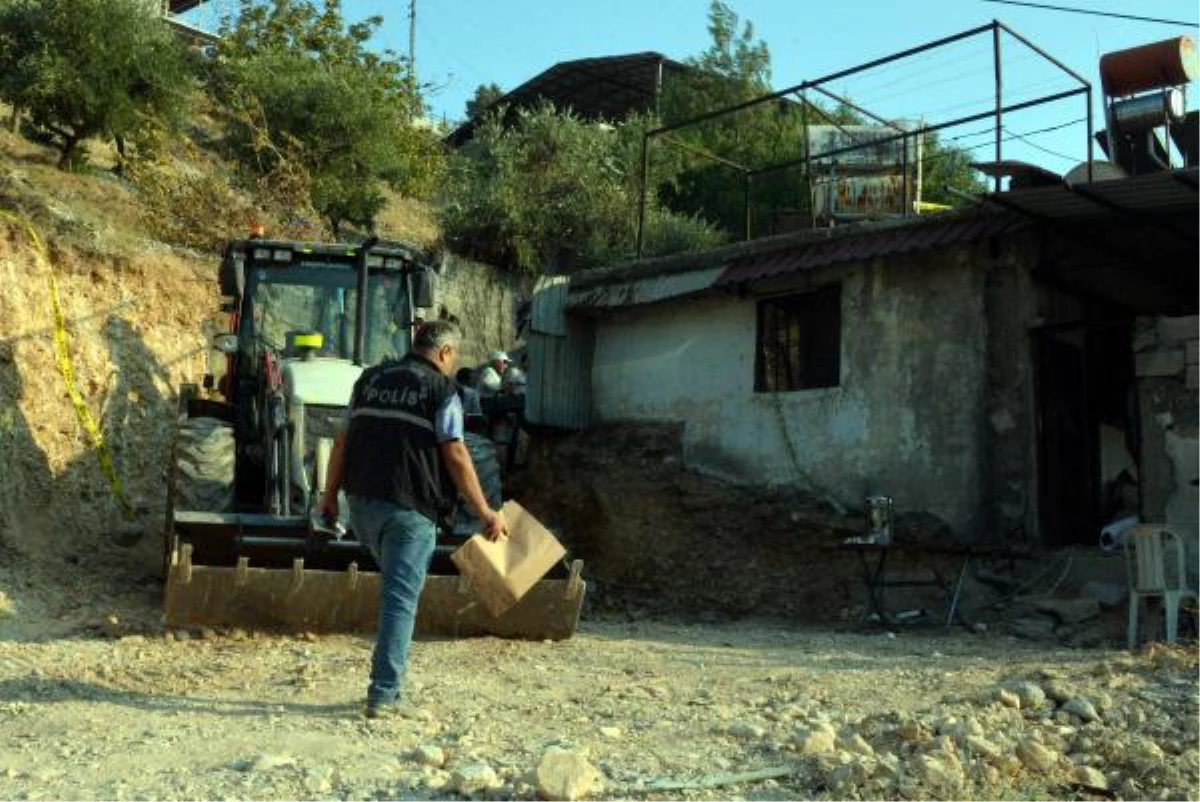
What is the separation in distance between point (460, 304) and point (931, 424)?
29.6ft

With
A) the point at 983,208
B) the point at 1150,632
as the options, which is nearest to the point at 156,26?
the point at 983,208

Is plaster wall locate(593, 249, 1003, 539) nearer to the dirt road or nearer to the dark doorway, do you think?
the dark doorway

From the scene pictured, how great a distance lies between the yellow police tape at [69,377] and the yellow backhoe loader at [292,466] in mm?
1441

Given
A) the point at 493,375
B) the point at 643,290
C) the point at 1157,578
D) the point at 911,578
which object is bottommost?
the point at 911,578

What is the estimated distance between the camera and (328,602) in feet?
24.6

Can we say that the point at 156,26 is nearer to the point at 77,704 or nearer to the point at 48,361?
the point at 48,361

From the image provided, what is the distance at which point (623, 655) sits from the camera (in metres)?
7.82

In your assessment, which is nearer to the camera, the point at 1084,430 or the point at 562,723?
the point at 562,723

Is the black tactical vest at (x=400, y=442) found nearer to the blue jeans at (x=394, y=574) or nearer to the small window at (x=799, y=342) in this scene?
the blue jeans at (x=394, y=574)

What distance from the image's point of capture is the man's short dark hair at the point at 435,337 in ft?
19.4

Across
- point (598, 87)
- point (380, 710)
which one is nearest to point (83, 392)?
point (380, 710)

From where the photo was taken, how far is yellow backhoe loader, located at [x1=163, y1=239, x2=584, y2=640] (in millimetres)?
7402

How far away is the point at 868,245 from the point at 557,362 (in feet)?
15.1

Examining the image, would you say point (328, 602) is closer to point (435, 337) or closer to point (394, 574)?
point (394, 574)
